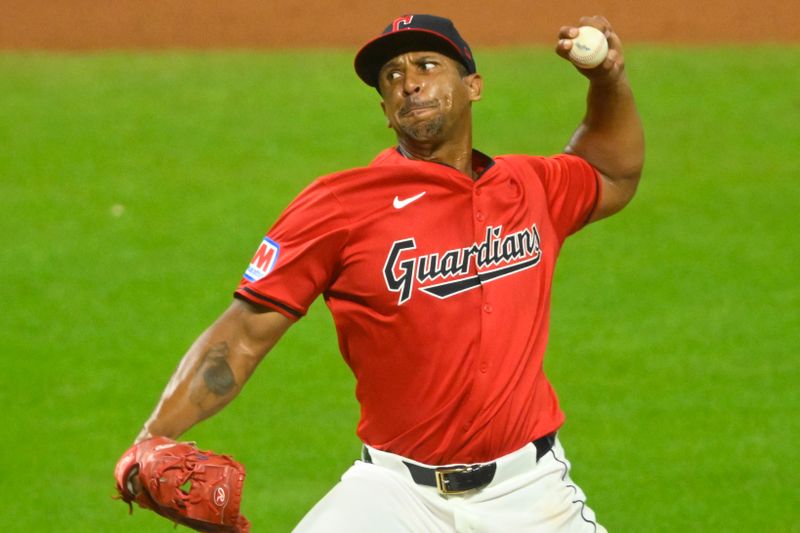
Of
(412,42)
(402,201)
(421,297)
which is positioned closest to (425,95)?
(412,42)

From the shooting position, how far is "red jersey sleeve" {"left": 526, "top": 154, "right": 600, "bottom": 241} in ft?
17.0

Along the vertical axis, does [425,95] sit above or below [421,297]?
above

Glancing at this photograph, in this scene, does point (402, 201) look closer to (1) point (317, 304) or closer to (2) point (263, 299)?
(2) point (263, 299)

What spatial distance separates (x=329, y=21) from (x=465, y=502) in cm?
1208

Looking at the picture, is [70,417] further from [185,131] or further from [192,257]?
[185,131]

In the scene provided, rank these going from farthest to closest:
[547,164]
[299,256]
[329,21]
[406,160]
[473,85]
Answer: [329,21] < [547,164] < [473,85] < [406,160] < [299,256]

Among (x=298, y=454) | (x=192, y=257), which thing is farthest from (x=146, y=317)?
(x=298, y=454)

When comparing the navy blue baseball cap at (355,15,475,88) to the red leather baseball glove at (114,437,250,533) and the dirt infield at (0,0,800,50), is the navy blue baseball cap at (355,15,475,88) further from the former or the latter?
the dirt infield at (0,0,800,50)

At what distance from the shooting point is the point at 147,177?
1267 centimetres

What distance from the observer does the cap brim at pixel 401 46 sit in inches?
192

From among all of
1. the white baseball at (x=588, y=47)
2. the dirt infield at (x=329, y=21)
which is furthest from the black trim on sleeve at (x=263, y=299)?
the dirt infield at (x=329, y=21)

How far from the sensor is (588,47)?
16.8 ft

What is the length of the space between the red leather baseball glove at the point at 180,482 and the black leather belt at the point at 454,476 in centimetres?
70

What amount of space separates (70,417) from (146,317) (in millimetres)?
1561
